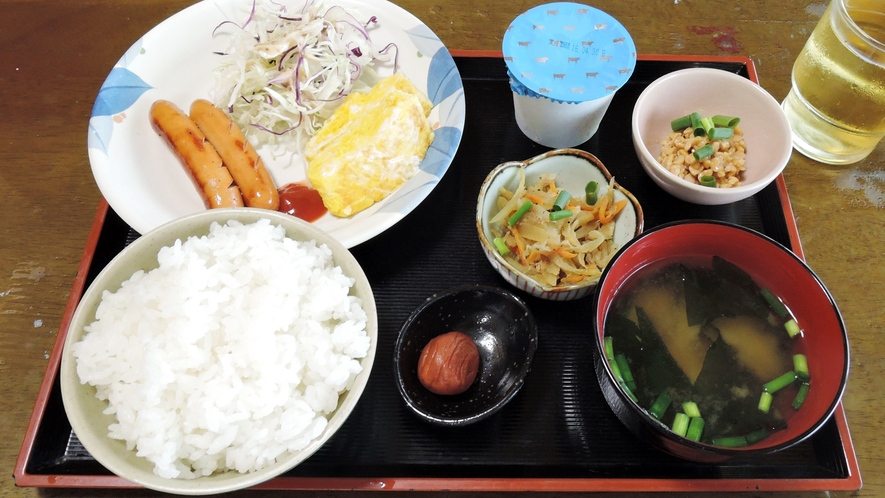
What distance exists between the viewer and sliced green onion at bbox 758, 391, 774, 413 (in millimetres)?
1446

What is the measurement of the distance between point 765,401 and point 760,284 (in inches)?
13.7

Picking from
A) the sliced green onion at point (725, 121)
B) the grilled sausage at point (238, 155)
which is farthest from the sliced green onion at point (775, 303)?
the grilled sausage at point (238, 155)

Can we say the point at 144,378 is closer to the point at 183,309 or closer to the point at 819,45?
the point at 183,309

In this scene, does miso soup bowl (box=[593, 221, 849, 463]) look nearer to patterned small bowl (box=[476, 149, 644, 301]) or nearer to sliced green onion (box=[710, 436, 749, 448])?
sliced green onion (box=[710, 436, 749, 448])

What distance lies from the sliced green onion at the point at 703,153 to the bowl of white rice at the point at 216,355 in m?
1.27

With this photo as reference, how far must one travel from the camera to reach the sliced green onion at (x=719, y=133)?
1954 mm

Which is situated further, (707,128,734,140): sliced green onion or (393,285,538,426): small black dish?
(707,128,734,140): sliced green onion

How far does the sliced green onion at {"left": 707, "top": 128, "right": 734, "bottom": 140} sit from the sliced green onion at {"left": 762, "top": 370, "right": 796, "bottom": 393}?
89 centimetres

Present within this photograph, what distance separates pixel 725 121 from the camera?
6.56 ft

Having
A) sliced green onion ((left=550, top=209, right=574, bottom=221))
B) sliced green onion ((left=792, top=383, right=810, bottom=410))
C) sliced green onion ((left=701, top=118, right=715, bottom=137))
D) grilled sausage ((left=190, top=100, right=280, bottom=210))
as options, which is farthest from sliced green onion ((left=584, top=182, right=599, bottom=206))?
grilled sausage ((left=190, top=100, right=280, bottom=210))

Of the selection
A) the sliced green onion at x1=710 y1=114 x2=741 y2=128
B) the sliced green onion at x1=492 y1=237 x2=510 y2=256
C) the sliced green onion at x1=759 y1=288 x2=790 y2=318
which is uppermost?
the sliced green onion at x1=710 y1=114 x2=741 y2=128

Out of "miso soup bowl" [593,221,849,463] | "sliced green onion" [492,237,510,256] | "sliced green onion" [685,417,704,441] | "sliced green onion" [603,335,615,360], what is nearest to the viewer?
"miso soup bowl" [593,221,849,463]

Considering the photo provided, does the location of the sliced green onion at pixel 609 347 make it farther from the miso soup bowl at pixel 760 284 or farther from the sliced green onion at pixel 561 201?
the sliced green onion at pixel 561 201

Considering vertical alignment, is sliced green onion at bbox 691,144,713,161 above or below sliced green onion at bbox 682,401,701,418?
above
